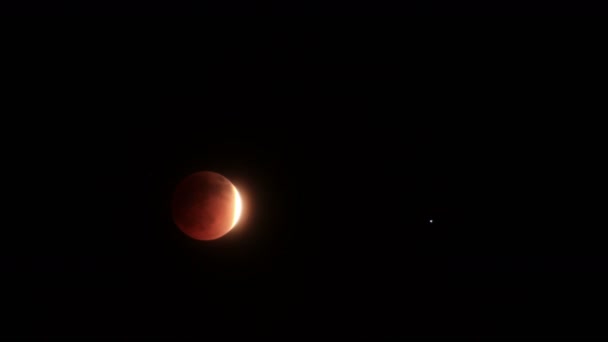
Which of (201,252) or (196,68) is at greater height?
(196,68)

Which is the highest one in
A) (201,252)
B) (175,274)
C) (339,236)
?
(339,236)

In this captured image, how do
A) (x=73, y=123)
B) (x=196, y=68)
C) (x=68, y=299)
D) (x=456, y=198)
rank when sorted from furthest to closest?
(x=68, y=299) < (x=456, y=198) < (x=73, y=123) < (x=196, y=68)

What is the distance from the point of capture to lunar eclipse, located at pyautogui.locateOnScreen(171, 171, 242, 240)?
118 inches

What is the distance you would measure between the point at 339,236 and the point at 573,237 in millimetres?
2090

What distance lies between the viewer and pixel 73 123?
2.60 metres

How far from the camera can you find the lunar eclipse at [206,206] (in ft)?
9.86

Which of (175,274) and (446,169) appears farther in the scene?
(175,274)

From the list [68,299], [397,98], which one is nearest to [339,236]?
[397,98]

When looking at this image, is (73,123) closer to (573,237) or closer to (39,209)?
(39,209)

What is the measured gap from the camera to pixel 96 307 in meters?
3.05

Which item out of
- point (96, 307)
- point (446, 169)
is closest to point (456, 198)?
point (446, 169)

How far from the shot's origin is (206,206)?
3129 mm

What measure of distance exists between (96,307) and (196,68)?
2.58m

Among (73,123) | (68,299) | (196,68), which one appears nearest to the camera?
(196,68)
